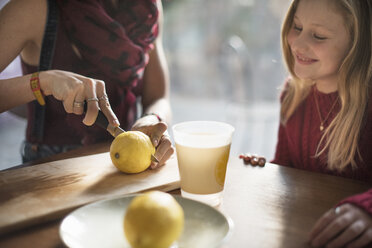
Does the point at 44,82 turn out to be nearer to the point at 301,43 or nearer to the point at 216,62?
the point at 301,43

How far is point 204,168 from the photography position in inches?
28.5

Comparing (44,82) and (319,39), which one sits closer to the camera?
(44,82)

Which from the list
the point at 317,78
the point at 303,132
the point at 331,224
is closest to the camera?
the point at 331,224

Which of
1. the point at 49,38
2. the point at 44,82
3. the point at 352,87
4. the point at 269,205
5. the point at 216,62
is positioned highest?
the point at 49,38

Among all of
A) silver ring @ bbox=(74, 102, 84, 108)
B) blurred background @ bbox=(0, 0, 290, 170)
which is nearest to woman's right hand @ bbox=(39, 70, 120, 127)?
silver ring @ bbox=(74, 102, 84, 108)

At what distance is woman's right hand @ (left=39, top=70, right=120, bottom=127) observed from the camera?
92 cm

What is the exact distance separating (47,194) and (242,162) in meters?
0.49

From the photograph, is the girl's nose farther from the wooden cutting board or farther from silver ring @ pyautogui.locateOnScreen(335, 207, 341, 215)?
silver ring @ pyautogui.locateOnScreen(335, 207, 341, 215)

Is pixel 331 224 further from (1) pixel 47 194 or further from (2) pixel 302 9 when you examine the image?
(2) pixel 302 9

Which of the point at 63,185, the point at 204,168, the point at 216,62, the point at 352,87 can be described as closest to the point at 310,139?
the point at 352,87

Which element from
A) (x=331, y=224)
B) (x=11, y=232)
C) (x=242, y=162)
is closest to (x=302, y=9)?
(x=242, y=162)

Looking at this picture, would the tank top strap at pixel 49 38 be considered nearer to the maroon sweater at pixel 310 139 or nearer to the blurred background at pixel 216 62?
the maroon sweater at pixel 310 139

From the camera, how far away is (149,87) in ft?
4.82

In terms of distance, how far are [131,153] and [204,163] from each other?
196 millimetres
